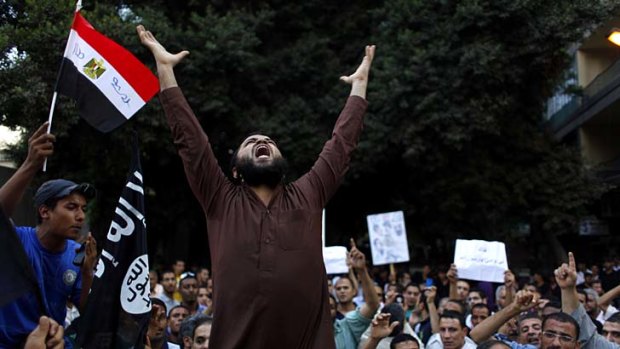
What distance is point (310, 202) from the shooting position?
363 centimetres

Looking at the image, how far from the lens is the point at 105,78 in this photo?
5094 millimetres

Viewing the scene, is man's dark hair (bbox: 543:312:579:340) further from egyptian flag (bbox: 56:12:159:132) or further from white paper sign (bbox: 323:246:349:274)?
white paper sign (bbox: 323:246:349:274)

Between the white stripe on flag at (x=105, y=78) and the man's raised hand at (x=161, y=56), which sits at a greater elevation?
the white stripe on flag at (x=105, y=78)

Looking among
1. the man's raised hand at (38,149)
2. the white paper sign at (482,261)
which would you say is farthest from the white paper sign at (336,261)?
the man's raised hand at (38,149)

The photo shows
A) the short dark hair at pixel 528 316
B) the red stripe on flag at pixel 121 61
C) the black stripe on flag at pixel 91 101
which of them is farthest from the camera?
the short dark hair at pixel 528 316

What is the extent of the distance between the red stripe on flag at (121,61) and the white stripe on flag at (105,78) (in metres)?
0.03

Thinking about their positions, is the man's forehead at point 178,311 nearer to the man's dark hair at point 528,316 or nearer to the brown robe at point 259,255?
the man's dark hair at point 528,316

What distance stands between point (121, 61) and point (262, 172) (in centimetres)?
212

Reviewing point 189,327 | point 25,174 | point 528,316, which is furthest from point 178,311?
point 25,174

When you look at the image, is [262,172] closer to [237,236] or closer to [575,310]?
[237,236]

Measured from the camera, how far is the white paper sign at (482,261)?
32.7 ft

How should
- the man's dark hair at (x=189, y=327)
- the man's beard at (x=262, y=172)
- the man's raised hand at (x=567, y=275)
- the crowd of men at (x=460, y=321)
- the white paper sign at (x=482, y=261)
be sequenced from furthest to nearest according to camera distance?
the white paper sign at (x=482, y=261), the man's dark hair at (x=189, y=327), the man's raised hand at (x=567, y=275), the crowd of men at (x=460, y=321), the man's beard at (x=262, y=172)

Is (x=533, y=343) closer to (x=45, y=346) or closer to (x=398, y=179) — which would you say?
(x=45, y=346)

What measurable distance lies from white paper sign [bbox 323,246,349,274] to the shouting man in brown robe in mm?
7155
